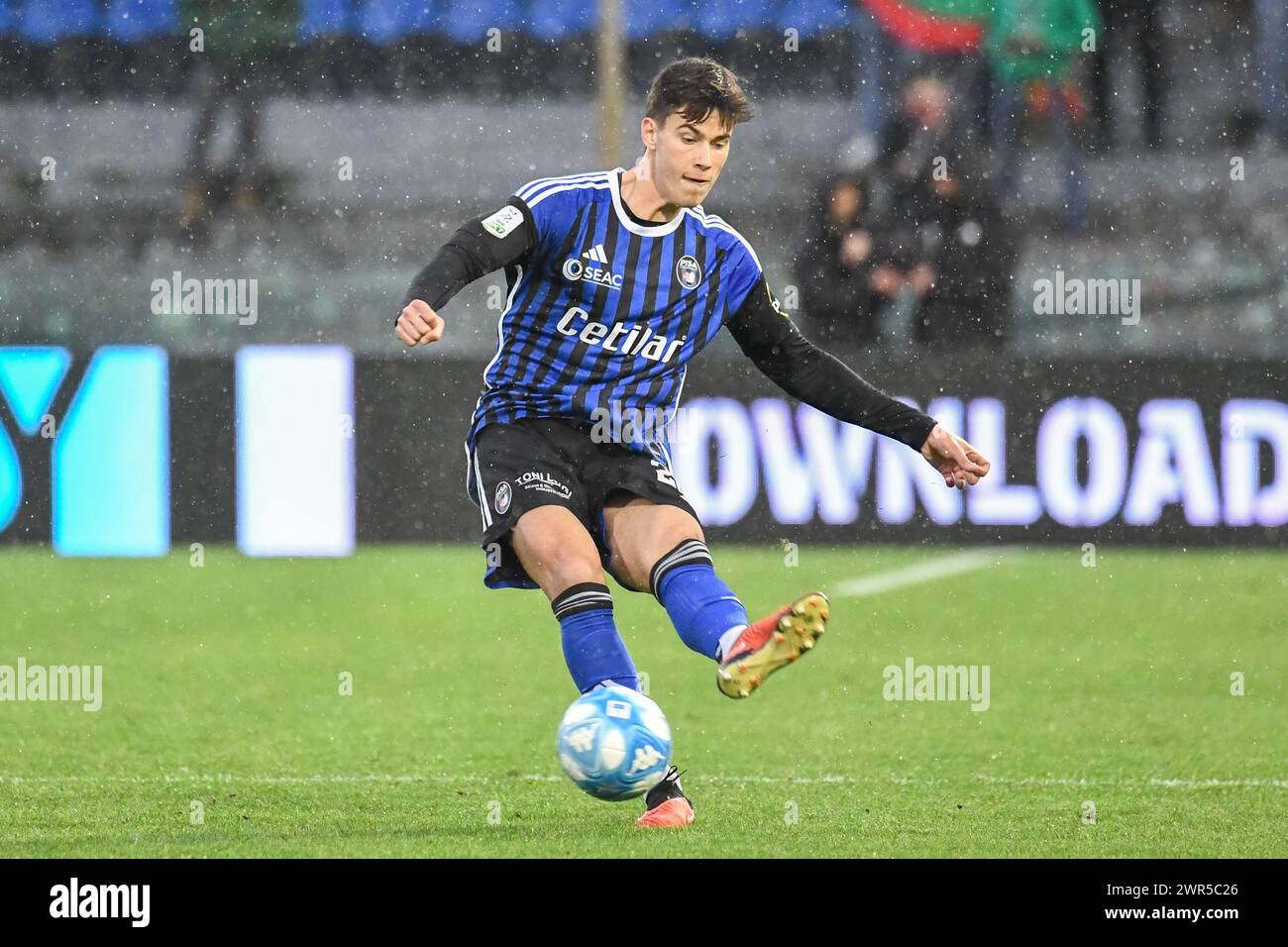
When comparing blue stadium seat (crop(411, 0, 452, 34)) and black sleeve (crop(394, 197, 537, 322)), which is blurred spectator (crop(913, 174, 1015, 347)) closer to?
blue stadium seat (crop(411, 0, 452, 34))

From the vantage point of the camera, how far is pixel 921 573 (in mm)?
10562

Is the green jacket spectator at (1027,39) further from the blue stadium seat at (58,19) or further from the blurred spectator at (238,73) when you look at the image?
the blue stadium seat at (58,19)

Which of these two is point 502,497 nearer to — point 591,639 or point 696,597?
point 591,639

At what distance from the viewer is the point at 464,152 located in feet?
51.8

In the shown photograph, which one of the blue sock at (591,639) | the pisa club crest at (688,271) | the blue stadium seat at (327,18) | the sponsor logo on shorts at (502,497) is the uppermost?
the blue stadium seat at (327,18)

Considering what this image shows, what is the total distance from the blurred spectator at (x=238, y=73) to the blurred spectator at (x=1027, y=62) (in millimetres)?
5160

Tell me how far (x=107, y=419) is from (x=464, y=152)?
579cm

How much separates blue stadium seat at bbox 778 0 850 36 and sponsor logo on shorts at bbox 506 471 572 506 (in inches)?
483

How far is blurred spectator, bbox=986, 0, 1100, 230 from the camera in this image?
1325 cm

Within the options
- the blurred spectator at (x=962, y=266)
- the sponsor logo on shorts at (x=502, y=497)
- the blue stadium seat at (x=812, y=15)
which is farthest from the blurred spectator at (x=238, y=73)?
the sponsor logo on shorts at (x=502, y=497)

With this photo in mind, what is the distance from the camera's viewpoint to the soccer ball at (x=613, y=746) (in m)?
4.32

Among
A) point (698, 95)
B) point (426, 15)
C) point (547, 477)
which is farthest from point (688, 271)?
point (426, 15)

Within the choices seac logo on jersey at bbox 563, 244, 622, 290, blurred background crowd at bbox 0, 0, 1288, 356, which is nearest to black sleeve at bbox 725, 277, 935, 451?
seac logo on jersey at bbox 563, 244, 622, 290
